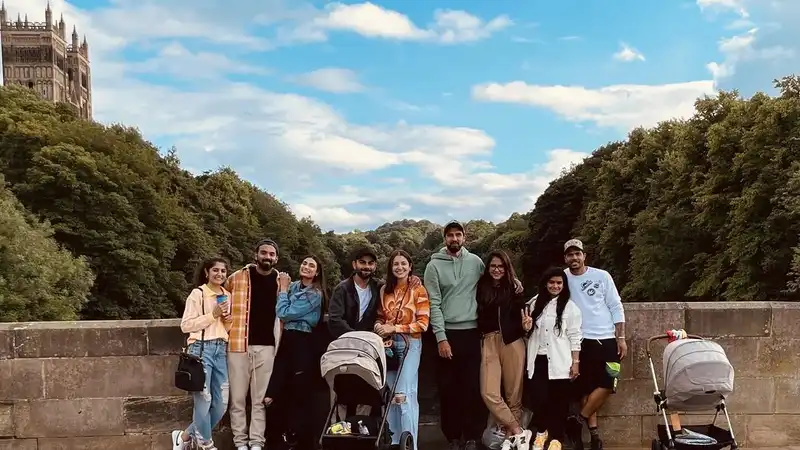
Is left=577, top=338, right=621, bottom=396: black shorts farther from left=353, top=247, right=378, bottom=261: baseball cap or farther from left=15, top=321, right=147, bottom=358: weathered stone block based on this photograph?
left=15, top=321, right=147, bottom=358: weathered stone block

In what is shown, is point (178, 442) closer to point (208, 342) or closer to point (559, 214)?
point (208, 342)

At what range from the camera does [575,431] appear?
17.5 feet

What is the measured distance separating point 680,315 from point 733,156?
75.1ft

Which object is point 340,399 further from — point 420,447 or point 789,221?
point 789,221

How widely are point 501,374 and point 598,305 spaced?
0.90 meters

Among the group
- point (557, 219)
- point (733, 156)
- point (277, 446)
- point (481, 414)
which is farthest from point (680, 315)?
point (557, 219)

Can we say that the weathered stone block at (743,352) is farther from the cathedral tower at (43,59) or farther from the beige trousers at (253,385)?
the cathedral tower at (43,59)

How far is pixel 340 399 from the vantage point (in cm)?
484

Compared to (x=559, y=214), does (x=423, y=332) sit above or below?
below

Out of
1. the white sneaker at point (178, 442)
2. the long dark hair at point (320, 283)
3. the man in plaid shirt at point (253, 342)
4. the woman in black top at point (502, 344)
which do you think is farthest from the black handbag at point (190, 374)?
the woman in black top at point (502, 344)

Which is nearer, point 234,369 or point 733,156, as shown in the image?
point 234,369

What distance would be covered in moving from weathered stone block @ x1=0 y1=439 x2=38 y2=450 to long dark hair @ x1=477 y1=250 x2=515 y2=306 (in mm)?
3791

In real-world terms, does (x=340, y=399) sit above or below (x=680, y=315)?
below

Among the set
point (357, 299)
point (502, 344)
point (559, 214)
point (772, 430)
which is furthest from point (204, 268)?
point (559, 214)
